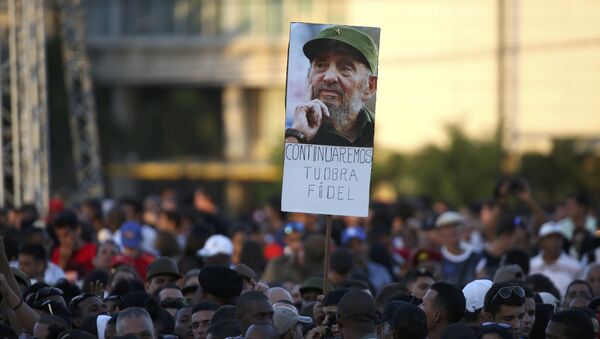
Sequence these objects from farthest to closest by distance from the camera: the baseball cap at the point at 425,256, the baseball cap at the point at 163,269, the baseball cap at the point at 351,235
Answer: the baseball cap at the point at 351,235
the baseball cap at the point at 425,256
the baseball cap at the point at 163,269

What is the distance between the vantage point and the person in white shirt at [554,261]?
13078 mm

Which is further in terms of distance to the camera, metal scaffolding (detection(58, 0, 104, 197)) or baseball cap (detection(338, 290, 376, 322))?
metal scaffolding (detection(58, 0, 104, 197))

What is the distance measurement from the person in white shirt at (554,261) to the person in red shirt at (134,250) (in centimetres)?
383

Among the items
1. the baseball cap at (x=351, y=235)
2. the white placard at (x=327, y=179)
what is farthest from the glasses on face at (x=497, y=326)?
the baseball cap at (x=351, y=235)

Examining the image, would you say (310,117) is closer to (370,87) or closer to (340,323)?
(370,87)

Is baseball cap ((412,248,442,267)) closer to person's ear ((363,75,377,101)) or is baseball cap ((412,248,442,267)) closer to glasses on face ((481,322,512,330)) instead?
person's ear ((363,75,377,101))

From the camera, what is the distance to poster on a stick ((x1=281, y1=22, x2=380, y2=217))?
9.45 metres

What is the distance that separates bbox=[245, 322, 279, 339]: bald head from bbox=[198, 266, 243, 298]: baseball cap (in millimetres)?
2147

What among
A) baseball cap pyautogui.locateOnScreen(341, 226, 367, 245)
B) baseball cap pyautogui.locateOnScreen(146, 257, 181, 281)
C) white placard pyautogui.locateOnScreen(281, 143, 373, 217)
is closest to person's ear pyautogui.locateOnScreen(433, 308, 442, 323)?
white placard pyautogui.locateOnScreen(281, 143, 373, 217)

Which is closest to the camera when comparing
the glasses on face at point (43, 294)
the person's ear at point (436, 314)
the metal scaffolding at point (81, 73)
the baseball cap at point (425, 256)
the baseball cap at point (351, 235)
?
the person's ear at point (436, 314)

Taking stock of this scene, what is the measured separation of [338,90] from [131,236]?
207 inches

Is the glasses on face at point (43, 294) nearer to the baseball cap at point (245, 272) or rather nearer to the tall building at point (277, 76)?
the baseball cap at point (245, 272)

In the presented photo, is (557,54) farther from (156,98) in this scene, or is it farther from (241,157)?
Answer: (156,98)

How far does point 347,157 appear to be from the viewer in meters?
9.59
